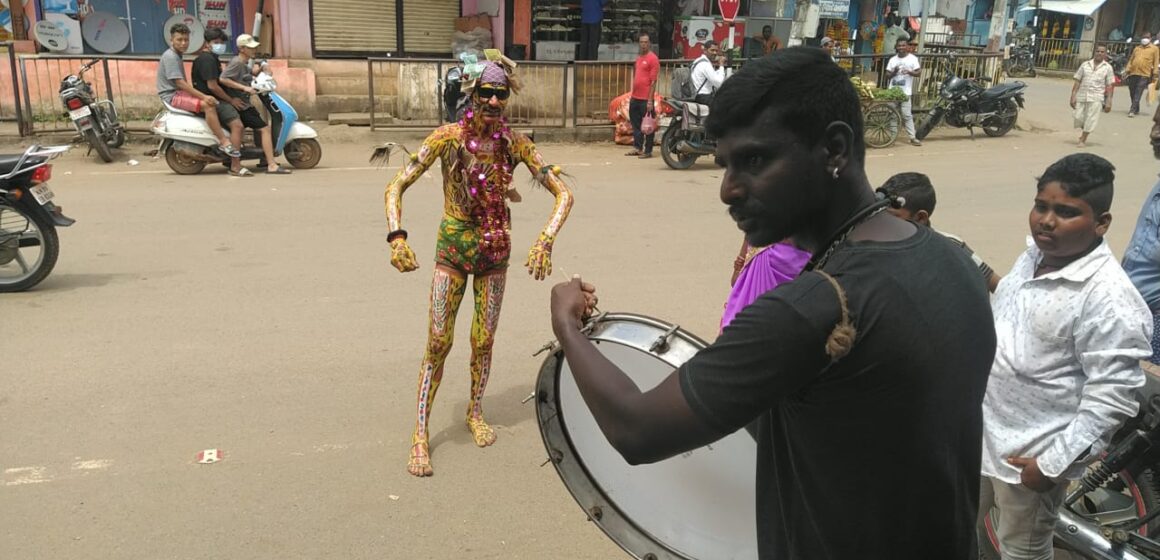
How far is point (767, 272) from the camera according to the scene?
2.66 metres

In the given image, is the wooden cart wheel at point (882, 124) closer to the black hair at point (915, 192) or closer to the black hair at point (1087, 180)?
the black hair at point (915, 192)

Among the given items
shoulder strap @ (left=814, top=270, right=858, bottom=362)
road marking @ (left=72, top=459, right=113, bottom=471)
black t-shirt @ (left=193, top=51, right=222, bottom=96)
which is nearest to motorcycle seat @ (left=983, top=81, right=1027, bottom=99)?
black t-shirt @ (left=193, top=51, right=222, bottom=96)

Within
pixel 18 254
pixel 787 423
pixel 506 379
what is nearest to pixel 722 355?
pixel 787 423

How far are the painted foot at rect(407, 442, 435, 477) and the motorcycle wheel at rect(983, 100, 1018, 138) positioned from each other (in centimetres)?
1478

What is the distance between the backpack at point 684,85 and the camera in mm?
12352

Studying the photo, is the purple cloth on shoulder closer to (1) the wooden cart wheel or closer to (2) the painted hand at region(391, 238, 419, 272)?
(2) the painted hand at region(391, 238, 419, 272)

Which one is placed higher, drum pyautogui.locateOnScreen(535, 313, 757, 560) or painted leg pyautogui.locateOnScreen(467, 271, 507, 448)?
drum pyautogui.locateOnScreen(535, 313, 757, 560)

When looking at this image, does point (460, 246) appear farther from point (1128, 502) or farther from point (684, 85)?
point (684, 85)

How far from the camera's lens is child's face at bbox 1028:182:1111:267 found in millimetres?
2697

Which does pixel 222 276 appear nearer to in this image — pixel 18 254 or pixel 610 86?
pixel 18 254

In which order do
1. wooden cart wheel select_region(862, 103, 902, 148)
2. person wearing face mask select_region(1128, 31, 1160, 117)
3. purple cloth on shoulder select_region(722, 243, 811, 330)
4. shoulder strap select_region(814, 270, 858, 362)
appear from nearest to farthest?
shoulder strap select_region(814, 270, 858, 362) → purple cloth on shoulder select_region(722, 243, 811, 330) → wooden cart wheel select_region(862, 103, 902, 148) → person wearing face mask select_region(1128, 31, 1160, 117)

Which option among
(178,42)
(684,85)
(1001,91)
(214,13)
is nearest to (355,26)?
(214,13)

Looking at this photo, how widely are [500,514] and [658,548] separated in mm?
1557

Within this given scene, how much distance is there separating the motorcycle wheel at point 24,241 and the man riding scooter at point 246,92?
174 inches
